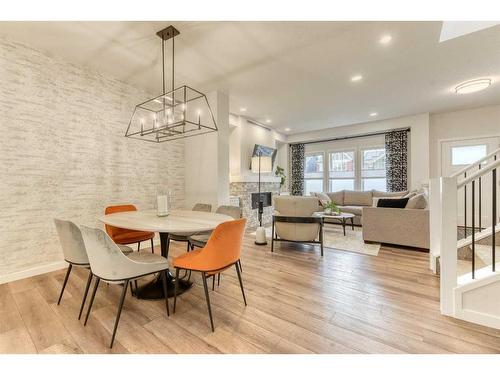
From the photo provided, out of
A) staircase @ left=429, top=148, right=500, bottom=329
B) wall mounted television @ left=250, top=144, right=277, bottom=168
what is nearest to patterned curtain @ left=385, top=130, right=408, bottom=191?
wall mounted television @ left=250, top=144, right=277, bottom=168

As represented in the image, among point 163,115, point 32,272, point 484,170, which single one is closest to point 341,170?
point 484,170

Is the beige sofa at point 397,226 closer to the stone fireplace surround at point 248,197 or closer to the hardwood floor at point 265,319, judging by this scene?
the hardwood floor at point 265,319

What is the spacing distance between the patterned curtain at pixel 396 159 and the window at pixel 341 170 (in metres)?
0.95

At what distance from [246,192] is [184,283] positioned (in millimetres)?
3376

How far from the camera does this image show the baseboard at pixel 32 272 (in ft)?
8.15

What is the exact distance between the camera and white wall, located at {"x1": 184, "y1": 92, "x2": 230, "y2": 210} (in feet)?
13.4

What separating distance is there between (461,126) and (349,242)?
4.30m

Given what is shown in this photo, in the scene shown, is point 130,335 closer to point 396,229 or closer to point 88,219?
point 88,219

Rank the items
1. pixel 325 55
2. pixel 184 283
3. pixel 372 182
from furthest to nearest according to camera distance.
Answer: pixel 372 182 < pixel 325 55 < pixel 184 283

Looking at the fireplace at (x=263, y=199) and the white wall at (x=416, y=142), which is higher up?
the white wall at (x=416, y=142)

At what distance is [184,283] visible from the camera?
7.84ft

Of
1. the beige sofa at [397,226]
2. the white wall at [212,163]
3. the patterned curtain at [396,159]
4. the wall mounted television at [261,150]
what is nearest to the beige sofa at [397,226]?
the beige sofa at [397,226]

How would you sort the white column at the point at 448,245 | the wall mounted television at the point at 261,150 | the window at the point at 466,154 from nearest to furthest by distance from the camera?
the white column at the point at 448,245, the window at the point at 466,154, the wall mounted television at the point at 261,150

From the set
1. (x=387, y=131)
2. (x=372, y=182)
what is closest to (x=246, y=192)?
(x=372, y=182)
